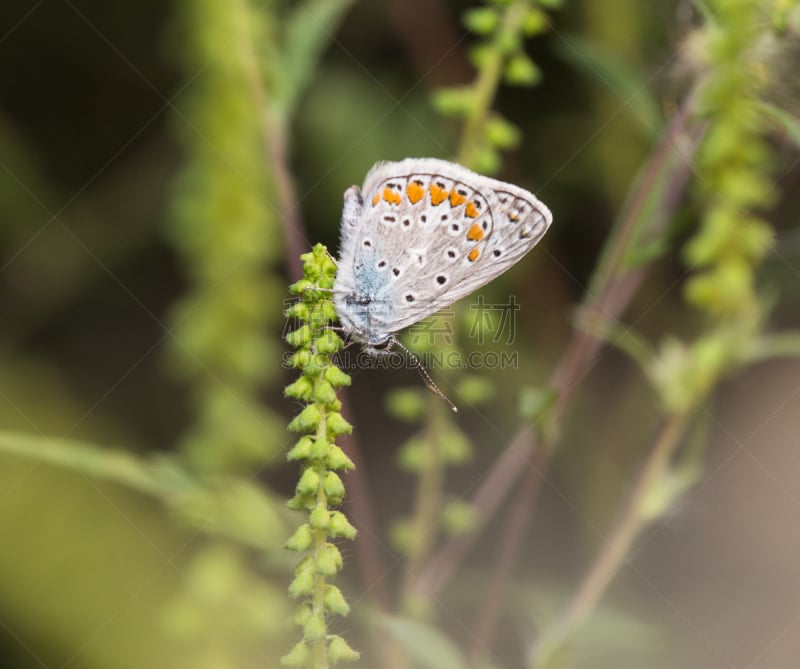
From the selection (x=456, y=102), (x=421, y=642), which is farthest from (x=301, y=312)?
(x=456, y=102)

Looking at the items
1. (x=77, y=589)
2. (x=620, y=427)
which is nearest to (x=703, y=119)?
(x=620, y=427)

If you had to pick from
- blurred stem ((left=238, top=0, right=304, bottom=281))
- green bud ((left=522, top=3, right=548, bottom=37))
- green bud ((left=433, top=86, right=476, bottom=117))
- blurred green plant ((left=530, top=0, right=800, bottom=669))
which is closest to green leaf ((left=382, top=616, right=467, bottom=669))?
blurred green plant ((left=530, top=0, right=800, bottom=669))

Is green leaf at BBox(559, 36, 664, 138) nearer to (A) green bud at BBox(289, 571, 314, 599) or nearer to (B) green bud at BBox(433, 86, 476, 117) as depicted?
(B) green bud at BBox(433, 86, 476, 117)

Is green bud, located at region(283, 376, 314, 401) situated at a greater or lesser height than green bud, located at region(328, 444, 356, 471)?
greater

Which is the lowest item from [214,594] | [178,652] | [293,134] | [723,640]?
[178,652]

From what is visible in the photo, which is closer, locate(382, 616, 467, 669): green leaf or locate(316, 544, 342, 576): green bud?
locate(316, 544, 342, 576): green bud

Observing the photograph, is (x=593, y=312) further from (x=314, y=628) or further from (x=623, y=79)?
(x=314, y=628)

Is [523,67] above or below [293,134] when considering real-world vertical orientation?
above

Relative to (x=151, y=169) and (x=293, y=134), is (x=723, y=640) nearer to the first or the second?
(x=293, y=134)
